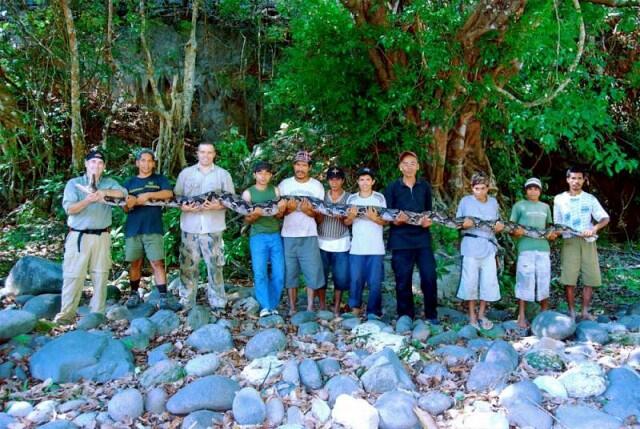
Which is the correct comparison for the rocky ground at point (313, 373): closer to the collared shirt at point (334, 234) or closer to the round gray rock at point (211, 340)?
the round gray rock at point (211, 340)

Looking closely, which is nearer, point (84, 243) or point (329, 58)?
point (84, 243)

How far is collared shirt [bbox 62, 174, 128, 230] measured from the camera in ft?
18.5

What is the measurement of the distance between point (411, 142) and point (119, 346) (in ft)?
16.6

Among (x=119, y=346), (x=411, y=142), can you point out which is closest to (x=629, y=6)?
(x=411, y=142)

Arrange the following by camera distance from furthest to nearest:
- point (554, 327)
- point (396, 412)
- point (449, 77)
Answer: point (449, 77), point (554, 327), point (396, 412)

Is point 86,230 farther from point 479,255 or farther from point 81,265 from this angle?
point 479,255

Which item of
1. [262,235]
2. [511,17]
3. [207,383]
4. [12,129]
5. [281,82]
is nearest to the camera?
[207,383]

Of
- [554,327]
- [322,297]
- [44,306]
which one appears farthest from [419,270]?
[44,306]

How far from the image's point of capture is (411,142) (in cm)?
823

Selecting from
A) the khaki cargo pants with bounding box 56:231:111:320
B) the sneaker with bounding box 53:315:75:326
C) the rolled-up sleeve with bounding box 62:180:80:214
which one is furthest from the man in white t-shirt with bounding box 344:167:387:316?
the sneaker with bounding box 53:315:75:326

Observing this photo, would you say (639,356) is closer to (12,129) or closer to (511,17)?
(511,17)

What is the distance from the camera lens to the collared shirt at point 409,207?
5.91m

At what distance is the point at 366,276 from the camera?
19.9 feet

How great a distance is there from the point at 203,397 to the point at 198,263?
7.72 ft
